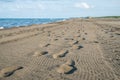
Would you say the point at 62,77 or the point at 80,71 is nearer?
the point at 62,77

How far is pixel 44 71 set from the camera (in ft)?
20.3

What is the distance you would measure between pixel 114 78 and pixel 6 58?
5.11 m

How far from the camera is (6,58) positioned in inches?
316

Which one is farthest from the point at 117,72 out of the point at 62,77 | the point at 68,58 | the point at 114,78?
the point at 68,58

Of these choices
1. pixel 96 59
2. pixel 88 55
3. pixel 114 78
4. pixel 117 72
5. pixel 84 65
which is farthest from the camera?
pixel 88 55

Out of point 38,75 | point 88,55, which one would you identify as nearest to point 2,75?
point 38,75

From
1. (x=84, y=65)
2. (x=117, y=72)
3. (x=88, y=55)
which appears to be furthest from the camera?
(x=88, y=55)

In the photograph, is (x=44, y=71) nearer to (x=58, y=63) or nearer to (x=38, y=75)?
(x=38, y=75)

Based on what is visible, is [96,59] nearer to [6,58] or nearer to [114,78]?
[114,78]

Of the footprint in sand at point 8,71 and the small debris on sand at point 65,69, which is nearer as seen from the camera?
the footprint in sand at point 8,71

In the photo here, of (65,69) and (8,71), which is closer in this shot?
(8,71)

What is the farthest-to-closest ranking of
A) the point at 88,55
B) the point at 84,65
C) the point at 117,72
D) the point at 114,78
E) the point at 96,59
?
the point at 88,55
the point at 96,59
the point at 84,65
the point at 117,72
the point at 114,78

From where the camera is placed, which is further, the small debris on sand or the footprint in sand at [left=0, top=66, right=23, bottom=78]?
the small debris on sand

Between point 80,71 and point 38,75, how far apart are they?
1574 millimetres
